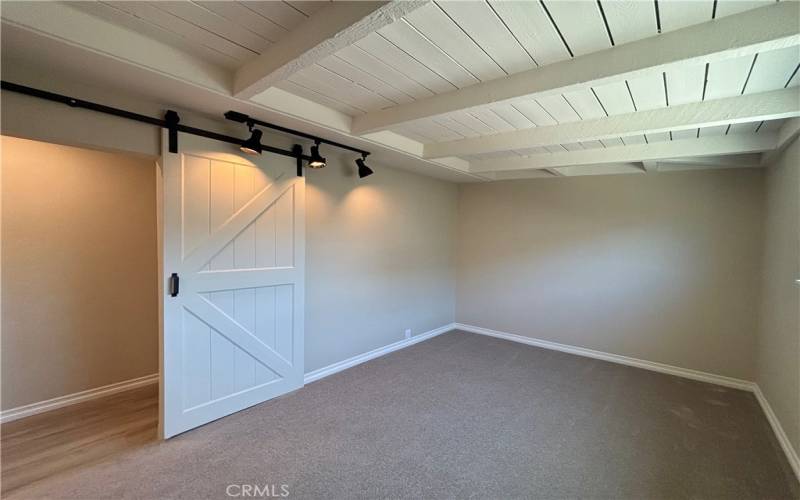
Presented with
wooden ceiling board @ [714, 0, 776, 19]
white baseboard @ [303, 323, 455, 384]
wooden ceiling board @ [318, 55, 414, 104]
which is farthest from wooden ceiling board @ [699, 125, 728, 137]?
white baseboard @ [303, 323, 455, 384]

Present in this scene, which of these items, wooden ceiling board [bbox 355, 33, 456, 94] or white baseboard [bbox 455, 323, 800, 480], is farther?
white baseboard [bbox 455, 323, 800, 480]

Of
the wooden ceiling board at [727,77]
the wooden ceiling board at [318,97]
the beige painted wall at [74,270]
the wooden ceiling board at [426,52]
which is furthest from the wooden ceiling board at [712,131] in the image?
the beige painted wall at [74,270]

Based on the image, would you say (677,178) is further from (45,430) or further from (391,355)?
(45,430)

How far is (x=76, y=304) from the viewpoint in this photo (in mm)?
3023

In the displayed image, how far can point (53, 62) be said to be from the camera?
1810 mm

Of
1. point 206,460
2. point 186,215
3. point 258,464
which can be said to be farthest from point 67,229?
point 258,464

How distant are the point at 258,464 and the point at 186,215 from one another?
1.75 m

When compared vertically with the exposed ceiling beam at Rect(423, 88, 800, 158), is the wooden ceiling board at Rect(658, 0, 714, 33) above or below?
above

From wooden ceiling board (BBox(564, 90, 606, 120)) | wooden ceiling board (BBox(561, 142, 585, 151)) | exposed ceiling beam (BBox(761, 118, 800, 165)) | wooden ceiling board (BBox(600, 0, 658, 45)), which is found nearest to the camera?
wooden ceiling board (BBox(600, 0, 658, 45))

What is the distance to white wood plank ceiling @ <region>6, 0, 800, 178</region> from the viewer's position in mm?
1447

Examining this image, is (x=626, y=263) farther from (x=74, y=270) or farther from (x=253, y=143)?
(x=74, y=270)

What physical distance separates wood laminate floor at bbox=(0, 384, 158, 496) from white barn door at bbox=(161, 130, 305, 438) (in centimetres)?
40

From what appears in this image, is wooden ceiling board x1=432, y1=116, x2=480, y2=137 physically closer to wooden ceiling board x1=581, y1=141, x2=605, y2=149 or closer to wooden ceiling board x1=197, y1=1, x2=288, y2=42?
wooden ceiling board x1=581, y1=141, x2=605, y2=149

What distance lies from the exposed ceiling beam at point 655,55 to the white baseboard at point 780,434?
2.56 meters
